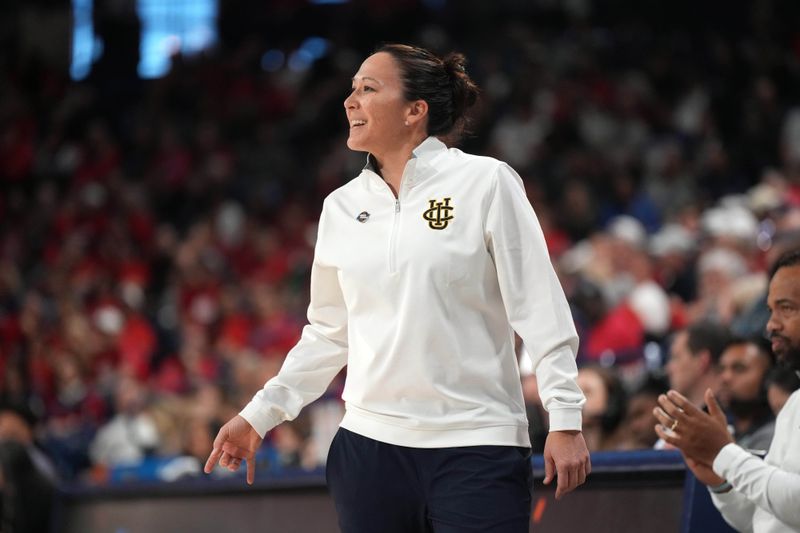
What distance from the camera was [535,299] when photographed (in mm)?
3119

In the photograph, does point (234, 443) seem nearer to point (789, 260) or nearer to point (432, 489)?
point (432, 489)

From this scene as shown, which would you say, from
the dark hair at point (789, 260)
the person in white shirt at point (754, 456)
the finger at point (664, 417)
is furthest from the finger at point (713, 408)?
the dark hair at point (789, 260)

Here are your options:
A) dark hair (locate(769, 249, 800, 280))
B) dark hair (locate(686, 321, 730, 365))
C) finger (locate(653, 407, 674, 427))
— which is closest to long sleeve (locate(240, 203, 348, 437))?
finger (locate(653, 407, 674, 427))

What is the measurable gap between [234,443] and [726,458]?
1.31 metres

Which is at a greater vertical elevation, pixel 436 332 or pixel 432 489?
pixel 436 332

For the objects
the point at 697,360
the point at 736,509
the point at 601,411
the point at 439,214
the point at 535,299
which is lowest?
the point at 601,411

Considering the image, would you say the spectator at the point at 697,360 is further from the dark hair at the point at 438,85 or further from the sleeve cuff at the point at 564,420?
the sleeve cuff at the point at 564,420

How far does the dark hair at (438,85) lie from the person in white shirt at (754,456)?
939 mm

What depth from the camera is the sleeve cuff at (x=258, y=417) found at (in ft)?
11.3

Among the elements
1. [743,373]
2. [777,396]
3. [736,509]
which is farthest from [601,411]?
[736,509]

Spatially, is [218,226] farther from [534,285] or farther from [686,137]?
[534,285]

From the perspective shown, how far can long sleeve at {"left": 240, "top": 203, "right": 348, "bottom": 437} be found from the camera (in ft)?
11.4

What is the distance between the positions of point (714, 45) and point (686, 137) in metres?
1.48

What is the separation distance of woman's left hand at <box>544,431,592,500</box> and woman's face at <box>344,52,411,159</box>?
2.93 feet
